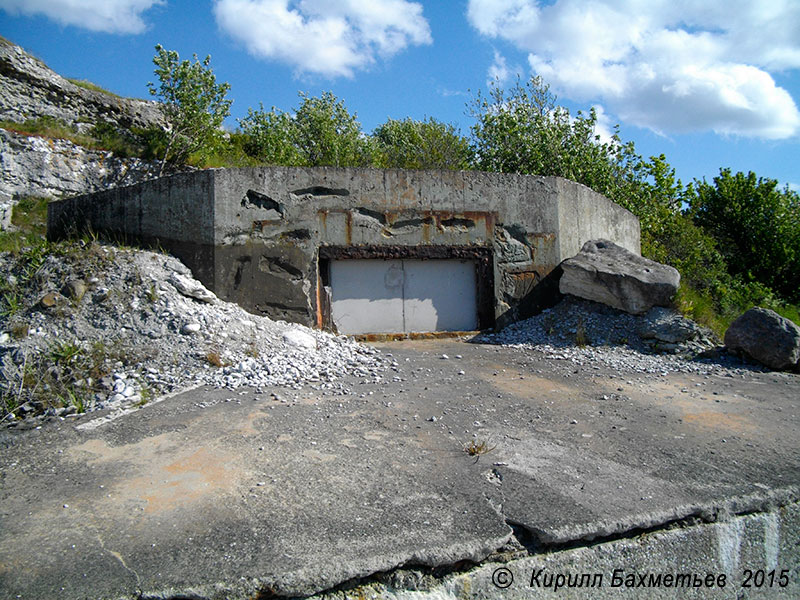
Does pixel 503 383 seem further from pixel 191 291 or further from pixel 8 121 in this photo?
pixel 8 121

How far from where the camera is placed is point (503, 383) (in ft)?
17.8

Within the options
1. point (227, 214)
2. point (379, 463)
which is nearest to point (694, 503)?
point (379, 463)

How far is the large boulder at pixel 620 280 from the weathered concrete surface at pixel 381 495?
2.88 metres

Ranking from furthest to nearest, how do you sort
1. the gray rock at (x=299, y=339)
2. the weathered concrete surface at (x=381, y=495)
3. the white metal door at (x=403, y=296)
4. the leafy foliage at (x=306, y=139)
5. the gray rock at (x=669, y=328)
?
the leafy foliage at (x=306, y=139), the white metal door at (x=403, y=296), the gray rock at (x=669, y=328), the gray rock at (x=299, y=339), the weathered concrete surface at (x=381, y=495)

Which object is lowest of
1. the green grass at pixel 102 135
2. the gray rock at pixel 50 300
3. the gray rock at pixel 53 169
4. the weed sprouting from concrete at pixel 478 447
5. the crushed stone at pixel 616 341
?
the weed sprouting from concrete at pixel 478 447

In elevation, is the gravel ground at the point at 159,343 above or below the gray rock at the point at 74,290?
below

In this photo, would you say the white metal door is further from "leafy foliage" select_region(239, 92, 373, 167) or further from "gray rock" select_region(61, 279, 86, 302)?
"leafy foliage" select_region(239, 92, 373, 167)

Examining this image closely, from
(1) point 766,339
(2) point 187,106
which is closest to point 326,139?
(2) point 187,106

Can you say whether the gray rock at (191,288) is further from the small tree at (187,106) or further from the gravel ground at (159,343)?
the small tree at (187,106)

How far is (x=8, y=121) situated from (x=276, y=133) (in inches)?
269

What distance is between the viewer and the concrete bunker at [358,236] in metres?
7.11

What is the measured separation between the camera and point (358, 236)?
24.5ft

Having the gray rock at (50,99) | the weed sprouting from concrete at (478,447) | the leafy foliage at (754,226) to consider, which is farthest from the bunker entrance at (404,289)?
the leafy foliage at (754,226)

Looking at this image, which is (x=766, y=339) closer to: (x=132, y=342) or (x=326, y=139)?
(x=132, y=342)
